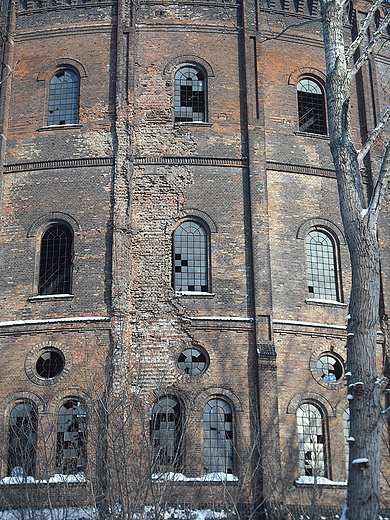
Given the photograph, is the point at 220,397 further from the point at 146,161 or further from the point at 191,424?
the point at 146,161

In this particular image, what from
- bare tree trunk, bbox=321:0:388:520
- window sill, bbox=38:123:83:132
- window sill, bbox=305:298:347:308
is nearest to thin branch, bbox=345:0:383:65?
bare tree trunk, bbox=321:0:388:520

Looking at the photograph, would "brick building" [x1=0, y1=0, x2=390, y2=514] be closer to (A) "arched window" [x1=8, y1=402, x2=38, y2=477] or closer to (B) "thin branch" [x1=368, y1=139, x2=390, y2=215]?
(A) "arched window" [x1=8, y1=402, x2=38, y2=477]

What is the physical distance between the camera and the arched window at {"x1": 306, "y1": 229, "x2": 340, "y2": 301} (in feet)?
69.0

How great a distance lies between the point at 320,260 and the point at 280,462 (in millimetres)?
5809

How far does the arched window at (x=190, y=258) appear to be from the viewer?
20391mm

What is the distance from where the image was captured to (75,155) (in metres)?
21.4

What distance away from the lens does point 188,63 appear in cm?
2255

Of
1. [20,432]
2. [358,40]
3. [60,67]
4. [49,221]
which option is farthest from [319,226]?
[358,40]

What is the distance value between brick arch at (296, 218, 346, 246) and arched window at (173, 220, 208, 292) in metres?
2.61

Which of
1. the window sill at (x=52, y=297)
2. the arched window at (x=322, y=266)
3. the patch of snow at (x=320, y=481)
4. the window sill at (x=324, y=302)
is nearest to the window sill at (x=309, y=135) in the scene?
the arched window at (x=322, y=266)

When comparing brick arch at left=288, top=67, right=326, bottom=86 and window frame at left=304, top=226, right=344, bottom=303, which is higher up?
brick arch at left=288, top=67, right=326, bottom=86

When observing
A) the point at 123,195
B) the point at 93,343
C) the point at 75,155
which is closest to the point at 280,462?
the point at 93,343

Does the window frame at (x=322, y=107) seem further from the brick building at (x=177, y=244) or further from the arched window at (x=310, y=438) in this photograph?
the arched window at (x=310, y=438)

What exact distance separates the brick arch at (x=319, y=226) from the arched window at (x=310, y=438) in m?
4.56
